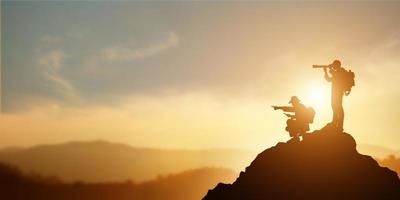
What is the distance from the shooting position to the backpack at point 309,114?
117ft

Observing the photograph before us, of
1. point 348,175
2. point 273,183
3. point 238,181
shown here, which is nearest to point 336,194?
point 348,175

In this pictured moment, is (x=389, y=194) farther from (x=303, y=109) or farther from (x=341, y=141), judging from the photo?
(x=303, y=109)

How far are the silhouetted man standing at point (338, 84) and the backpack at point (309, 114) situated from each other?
160cm

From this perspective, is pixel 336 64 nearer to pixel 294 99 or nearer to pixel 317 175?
pixel 294 99

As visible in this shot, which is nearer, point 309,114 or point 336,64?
point 336,64

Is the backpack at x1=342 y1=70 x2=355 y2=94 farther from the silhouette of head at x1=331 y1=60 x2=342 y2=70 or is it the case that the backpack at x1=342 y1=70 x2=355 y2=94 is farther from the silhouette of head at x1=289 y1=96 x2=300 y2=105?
the silhouette of head at x1=289 y1=96 x2=300 y2=105

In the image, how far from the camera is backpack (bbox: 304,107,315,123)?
117ft

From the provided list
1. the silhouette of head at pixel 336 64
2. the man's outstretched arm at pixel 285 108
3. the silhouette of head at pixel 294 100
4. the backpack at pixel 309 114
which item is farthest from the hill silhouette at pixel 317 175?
the silhouette of head at pixel 336 64

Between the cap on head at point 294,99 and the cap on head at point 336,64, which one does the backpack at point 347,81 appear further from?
the cap on head at point 294,99

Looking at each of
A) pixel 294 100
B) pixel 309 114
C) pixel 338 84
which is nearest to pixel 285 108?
pixel 294 100

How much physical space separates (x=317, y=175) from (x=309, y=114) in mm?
4161

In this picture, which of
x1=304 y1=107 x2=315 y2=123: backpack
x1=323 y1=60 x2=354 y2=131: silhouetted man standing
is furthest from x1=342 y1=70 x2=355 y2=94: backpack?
x1=304 y1=107 x2=315 y2=123: backpack

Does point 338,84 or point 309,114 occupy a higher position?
point 338,84

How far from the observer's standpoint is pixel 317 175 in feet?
112
